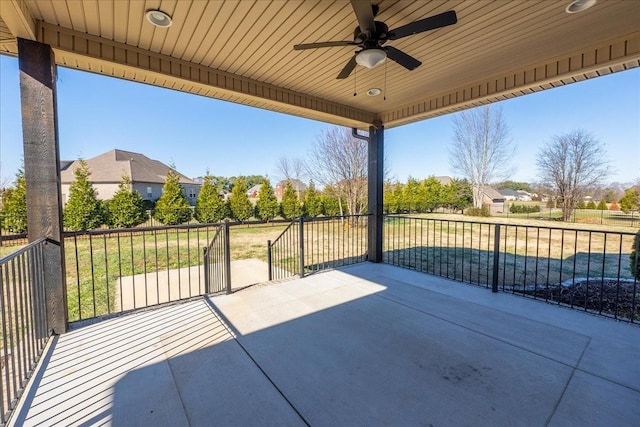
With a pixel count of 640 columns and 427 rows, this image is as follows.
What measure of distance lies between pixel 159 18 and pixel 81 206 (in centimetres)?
1167

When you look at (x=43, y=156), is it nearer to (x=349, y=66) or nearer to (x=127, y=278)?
(x=349, y=66)

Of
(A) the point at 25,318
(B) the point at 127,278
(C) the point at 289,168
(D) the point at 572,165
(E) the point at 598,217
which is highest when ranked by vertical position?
(C) the point at 289,168

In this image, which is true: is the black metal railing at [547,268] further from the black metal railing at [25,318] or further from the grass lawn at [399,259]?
the black metal railing at [25,318]

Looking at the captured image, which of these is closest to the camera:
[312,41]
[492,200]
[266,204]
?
[312,41]

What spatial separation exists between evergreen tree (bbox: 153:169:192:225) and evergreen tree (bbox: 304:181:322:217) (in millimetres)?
5785

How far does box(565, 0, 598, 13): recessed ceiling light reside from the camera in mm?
2037

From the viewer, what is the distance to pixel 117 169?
723 inches

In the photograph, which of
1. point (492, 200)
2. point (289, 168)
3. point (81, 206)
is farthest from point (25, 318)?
point (492, 200)

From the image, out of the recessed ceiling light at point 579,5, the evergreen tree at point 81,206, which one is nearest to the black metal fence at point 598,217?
the recessed ceiling light at point 579,5

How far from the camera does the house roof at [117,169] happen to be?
17984 millimetres

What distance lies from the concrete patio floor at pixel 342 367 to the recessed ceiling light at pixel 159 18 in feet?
8.60

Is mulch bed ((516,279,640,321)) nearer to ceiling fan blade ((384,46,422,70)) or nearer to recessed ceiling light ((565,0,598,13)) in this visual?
recessed ceiling light ((565,0,598,13))

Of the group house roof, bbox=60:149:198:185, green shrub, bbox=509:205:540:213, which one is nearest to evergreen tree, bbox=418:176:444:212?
green shrub, bbox=509:205:540:213

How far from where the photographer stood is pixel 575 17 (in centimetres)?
227
